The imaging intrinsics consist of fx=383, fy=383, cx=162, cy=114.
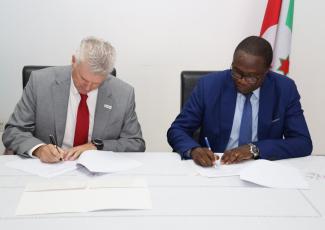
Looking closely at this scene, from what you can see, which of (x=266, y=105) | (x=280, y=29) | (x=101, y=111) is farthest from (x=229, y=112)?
(x=280, y=29)

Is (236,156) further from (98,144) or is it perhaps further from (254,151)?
(98,144)

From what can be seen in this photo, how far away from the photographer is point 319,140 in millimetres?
3258

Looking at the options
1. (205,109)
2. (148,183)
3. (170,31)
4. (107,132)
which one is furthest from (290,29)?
(148,183)

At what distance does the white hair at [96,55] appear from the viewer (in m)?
1.72

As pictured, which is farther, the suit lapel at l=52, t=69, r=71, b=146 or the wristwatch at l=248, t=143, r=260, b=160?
the suit lapel at l=52, t=69, r=71, b=146

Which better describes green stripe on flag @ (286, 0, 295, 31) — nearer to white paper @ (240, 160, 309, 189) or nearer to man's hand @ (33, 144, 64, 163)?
white paper @ (240, 160, 309, 189)

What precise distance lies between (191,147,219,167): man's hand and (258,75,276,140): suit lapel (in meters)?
0.40

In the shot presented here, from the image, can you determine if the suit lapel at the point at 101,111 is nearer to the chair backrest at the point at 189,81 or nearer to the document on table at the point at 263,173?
the chair backrest at the point at 189,81

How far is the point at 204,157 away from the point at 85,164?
0.51 m

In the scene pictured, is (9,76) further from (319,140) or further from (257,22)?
(319,140)

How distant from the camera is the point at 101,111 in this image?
1.97m

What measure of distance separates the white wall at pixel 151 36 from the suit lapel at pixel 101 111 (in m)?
→ 1.04

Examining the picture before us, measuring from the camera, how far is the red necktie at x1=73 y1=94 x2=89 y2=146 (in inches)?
76.5

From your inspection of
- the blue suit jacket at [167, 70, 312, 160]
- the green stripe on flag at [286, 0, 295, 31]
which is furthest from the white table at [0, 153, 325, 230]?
the green stripe on flag at [286, 0, 295, 31]
